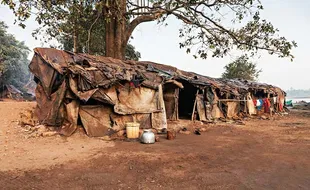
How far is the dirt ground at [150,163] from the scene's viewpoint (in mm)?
4115

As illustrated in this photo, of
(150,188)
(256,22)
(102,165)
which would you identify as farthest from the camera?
(256,22)

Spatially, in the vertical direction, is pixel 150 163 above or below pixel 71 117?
below

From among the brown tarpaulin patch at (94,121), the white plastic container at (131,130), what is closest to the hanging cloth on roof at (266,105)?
the white plastic container at (131,130)

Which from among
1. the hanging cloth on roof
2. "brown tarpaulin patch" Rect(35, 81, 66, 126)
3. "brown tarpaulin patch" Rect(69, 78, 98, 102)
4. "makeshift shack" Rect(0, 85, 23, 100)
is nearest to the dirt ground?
"brown tarpaulin patch" Rect(35, 81, 66, 126)

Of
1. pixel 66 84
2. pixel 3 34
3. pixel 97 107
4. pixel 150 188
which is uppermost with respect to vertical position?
pixel 3 34

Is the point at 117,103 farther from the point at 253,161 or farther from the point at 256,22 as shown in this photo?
the point at 256,22

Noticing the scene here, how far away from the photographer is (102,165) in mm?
5031

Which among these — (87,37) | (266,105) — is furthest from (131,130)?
(266,105)

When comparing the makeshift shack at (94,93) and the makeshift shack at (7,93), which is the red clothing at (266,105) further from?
the makeshift shack at (7,93)

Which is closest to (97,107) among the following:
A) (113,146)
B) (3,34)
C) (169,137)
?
(113,146)

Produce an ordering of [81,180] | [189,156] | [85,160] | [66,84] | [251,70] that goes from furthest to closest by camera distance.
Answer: [251,70], [66,84], [189,156], [85,160], [81,180]

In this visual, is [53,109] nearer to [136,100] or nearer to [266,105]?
[136,100]

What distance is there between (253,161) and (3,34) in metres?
28.3

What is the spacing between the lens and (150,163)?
Result: 524 centimetres
